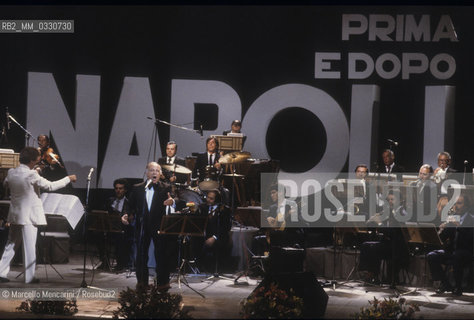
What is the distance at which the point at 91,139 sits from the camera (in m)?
14.7

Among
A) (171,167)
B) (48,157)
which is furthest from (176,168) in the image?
(48,157)

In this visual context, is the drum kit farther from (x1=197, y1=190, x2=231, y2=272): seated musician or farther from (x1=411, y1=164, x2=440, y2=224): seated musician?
(x1=411, y1=164, x2=440, y2=224): seated musician

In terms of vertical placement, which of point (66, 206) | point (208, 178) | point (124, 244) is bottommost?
point (124, 244)

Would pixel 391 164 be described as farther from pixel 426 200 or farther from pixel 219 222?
pixel 219 222

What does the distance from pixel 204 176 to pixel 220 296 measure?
10.6 feet

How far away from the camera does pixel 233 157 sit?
12453 mm

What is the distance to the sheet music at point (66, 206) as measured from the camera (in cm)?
1027

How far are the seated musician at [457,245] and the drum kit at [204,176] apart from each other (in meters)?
3.72

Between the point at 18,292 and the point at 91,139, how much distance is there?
554cm

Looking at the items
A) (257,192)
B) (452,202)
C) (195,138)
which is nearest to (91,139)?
(195,138)

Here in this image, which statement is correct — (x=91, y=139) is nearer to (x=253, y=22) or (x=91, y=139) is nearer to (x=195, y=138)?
(x=195, y=138)

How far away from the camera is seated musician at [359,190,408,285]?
37.2ft

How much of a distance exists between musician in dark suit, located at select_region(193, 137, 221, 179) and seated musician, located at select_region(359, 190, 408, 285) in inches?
126

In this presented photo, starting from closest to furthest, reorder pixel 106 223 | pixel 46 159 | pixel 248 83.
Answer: pixel 106 223, pixel 46 159, pixel 248 83
